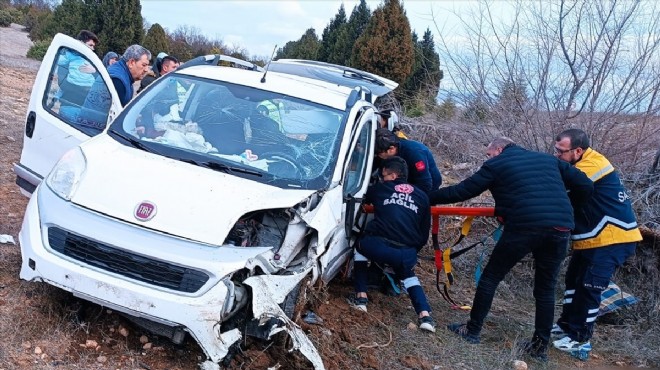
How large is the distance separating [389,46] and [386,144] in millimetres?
12222

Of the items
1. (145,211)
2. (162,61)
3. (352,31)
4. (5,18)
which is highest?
(352,31)

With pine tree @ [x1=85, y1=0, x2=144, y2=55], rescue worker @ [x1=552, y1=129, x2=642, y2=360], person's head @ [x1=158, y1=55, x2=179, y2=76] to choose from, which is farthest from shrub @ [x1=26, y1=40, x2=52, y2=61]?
rescue worker @ [x1=552, y1=129, x2=642, y2=360]

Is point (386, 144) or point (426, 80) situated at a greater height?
point (426, 80)

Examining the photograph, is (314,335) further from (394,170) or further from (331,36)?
(331,36)

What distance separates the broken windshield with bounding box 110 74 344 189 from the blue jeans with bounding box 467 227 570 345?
1.65 meters

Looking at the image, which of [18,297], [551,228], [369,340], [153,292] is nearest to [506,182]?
[551,228]

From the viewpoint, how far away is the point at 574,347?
229 inches

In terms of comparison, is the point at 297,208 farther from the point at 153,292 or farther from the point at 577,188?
the point at 577,188

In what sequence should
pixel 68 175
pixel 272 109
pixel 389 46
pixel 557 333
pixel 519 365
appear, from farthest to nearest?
pixel 389 46 → pixel 557 333 → pixel 519 365 → pixel 272 109 → pixel 68 175

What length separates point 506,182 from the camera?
5.25 m

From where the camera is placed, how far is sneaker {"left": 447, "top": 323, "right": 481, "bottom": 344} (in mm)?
5634

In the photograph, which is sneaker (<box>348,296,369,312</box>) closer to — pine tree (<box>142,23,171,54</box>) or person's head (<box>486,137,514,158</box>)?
person's head (<box>486,137,514,158</box>)

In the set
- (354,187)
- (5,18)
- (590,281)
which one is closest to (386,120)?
(354,187)

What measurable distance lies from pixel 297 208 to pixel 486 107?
18.0 feet
